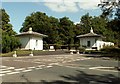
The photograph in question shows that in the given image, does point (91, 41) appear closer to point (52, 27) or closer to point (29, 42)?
point (52, 27)

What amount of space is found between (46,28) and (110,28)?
58.4 m

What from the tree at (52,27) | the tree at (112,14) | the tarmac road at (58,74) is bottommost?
the tarmac road at (58,74)

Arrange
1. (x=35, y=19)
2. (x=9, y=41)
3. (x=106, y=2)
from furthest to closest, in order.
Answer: (x=35, y=19) < (x=9, y=41) < (x=106, y=2)

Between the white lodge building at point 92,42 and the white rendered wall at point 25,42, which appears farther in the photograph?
the white lodge building at point 92,42

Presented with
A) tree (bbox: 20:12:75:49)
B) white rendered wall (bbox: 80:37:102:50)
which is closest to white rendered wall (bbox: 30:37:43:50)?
tree (bbox: 20:12:75:49)

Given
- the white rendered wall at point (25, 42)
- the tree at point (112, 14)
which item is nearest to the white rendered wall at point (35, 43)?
the white rendered wall at point (25, 42)

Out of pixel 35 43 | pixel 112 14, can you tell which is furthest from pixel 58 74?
pixel 35 43

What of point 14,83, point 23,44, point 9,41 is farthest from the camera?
point 23,44

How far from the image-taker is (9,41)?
136ft

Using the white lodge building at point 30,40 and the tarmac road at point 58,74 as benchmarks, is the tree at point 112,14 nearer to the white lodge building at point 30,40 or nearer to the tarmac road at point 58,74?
the tarmac road at point 58,74

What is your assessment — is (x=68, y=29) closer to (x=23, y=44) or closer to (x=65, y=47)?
(x=65, y=47)

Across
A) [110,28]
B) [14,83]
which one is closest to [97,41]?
[14,83]

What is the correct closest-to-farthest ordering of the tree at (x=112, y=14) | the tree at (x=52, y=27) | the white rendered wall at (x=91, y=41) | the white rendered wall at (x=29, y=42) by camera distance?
the tree at (x=112, y=14)
the white rendered wall at (x=29, y=42)
the white rendered wall at (x=91, y=41)
the tree at (x=52, y=27)

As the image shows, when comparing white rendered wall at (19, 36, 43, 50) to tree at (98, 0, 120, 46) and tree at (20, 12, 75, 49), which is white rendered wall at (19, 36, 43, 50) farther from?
tree at (98, 0, 120, 46)
